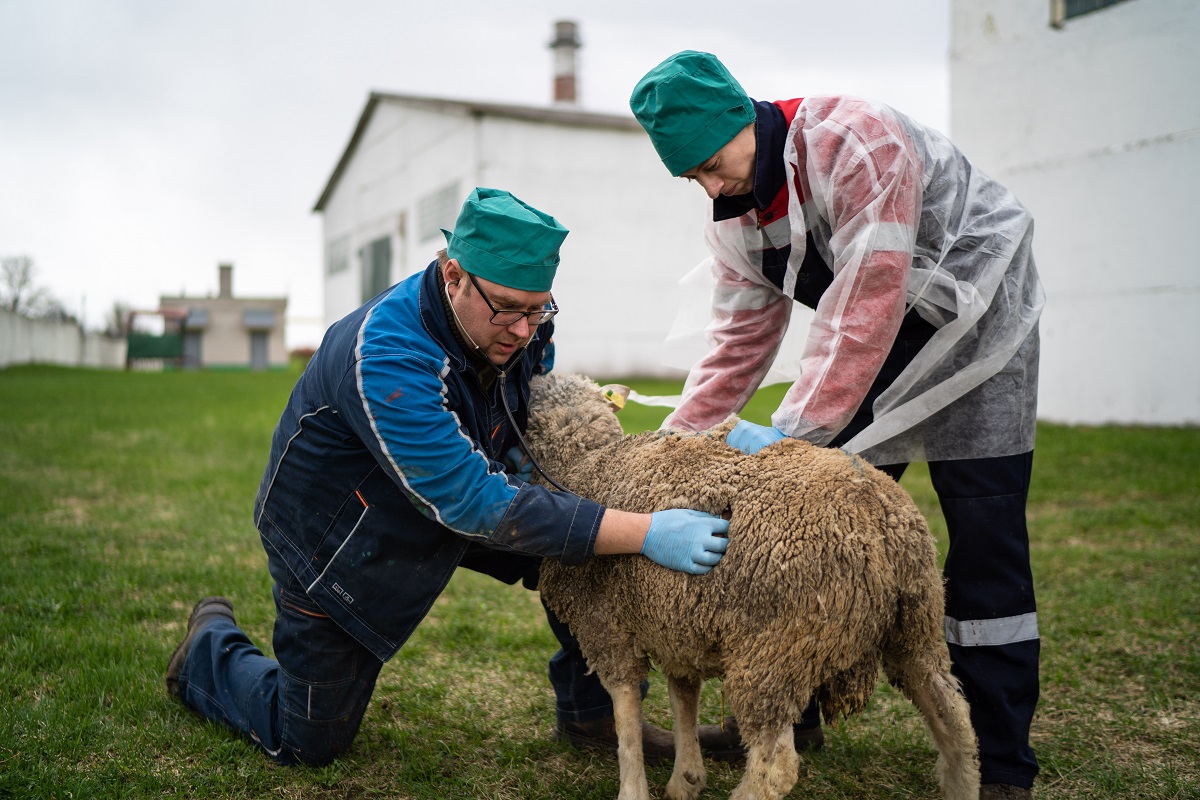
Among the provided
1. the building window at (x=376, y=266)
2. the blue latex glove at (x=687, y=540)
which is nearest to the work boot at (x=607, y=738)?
the blue latex glove at (x=687, y=540)

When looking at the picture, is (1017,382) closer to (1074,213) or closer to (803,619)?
(803,619)

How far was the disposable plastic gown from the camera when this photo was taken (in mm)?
2635

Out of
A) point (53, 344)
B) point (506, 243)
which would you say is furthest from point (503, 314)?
point (53, 344)

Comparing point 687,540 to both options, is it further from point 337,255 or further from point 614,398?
point 337,255

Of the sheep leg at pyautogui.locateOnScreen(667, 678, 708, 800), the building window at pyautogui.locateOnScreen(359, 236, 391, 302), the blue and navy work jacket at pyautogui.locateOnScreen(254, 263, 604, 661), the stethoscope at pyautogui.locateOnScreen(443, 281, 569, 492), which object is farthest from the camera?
the building window at pyautogui.locateOnScreen(359, 236, 391, 302)

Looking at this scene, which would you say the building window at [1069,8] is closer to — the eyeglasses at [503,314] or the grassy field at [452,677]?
the grassy field at [452,677]

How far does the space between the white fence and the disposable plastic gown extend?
121ft

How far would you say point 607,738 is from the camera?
3.39 m

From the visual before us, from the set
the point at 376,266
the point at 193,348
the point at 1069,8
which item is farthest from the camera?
the point at 193,348

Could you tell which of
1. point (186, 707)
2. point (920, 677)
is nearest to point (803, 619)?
point (920, 677)

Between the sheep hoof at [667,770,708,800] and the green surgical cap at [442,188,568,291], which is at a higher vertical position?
the green surgical cap at [442,188,568,291]

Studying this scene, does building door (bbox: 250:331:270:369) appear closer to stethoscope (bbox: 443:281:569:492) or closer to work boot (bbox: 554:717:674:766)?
work boot (bbox: 554:717:674:766)

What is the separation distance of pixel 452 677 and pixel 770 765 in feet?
6.56

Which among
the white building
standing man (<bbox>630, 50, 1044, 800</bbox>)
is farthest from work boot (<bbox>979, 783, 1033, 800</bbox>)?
the white building
